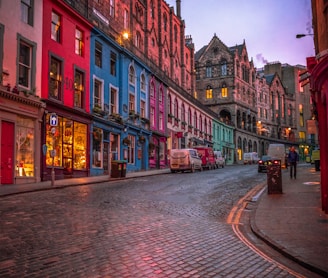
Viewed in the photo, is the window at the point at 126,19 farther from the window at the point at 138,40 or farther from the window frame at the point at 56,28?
the window frame at the point at 56,28

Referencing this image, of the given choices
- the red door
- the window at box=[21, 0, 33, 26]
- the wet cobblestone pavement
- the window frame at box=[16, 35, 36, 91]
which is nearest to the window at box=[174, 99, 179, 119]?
the window frame at box=[16, 35, 36, 91]

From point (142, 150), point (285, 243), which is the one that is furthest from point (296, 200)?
point (142, 150)

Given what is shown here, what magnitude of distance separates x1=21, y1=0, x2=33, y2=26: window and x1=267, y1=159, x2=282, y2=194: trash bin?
15228mm

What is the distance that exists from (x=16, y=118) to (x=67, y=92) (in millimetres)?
5419

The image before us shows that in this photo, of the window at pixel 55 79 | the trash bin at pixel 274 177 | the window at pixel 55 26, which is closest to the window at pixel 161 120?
the window at pixel 55 79

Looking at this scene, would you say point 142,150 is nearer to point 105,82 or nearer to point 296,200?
point 105,82

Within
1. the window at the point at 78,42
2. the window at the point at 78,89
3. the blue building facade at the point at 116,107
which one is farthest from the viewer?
the blue building facade at the point at 116,107

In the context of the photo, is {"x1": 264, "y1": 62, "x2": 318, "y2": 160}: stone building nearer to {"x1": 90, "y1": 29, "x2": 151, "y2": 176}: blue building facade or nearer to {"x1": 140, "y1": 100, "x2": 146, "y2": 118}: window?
{"x1": 140, "y1": 100, "x2": 146, "y2": 118}: window

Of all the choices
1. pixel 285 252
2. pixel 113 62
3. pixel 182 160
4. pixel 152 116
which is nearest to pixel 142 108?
pixel 152 116

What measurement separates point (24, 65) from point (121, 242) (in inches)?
650

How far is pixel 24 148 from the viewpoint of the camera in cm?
2098

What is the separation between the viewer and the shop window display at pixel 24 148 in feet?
67.1

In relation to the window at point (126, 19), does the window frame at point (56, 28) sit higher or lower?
lower

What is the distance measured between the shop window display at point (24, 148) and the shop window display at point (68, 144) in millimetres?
1302
